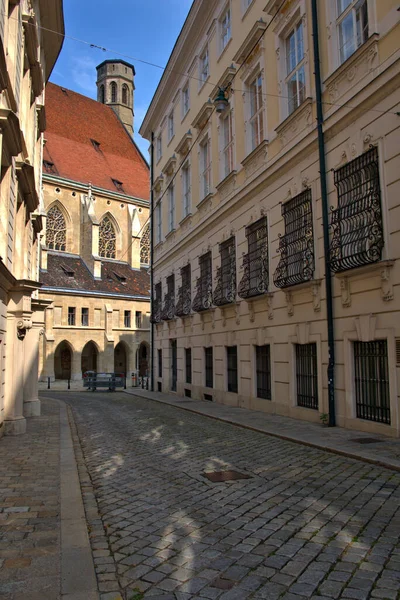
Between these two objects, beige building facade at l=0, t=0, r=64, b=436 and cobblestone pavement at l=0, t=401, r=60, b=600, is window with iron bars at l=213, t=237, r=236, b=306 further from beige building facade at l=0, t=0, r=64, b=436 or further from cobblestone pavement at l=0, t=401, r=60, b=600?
cobblestone pavement at l=0, t=401, r=60, b=600

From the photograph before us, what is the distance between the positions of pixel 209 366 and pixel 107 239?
123 feet

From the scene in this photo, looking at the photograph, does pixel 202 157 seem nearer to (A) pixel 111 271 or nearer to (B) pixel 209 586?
(B) pixel 209 586

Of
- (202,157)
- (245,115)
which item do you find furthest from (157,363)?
(245,115)

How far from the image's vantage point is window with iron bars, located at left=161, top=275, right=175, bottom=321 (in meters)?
23.7

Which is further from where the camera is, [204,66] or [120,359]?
[120,359]

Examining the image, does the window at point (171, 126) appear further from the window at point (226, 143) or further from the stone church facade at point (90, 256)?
the stone church facade at point (90, 256)

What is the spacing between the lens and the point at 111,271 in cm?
5225

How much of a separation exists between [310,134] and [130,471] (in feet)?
28.0

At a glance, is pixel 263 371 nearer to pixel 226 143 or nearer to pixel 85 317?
pixel 226 143

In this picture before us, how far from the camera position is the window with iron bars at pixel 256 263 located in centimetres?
1420

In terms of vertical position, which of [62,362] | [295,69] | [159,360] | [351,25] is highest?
[295,69]

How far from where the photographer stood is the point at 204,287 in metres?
19.5

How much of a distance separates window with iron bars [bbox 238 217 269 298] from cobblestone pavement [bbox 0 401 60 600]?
7.23 meters

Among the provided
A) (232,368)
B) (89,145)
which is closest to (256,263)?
(232,368)
